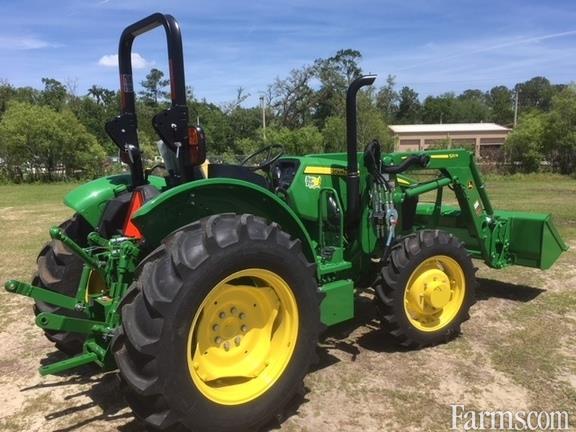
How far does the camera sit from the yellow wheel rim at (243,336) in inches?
119

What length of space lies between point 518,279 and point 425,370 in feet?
9.96

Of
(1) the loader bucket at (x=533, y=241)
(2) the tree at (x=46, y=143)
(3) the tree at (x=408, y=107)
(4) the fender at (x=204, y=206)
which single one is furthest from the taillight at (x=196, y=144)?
(3) the tree at (x=408, y=107)

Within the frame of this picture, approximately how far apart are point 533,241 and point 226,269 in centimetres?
394

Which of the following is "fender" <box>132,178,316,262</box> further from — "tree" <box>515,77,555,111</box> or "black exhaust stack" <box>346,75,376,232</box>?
"tree" <box>515,77,555,111</box>

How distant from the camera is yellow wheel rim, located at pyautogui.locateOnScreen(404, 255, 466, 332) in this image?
435 cm

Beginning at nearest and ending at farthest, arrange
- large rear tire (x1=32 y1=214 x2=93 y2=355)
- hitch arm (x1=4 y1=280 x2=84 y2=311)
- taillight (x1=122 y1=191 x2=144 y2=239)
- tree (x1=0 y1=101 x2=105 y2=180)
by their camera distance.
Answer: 1. hitch arm (x1=4 y1=280 x2=84 y2=311)
2. taillight (x1=122 y1=191 x2=144 y2=239)
3. large rear tire (x1=32 y1=214 x2=93 y2=355)
4. tree (x1=0 y1=101 x2=105 y2=180)

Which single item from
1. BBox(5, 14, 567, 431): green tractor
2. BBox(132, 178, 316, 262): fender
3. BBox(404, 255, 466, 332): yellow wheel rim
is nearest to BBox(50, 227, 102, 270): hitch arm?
BBox(5, 14, 567, 431): green tractor

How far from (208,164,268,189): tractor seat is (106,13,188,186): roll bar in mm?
521

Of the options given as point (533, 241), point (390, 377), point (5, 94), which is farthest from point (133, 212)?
point (5, 94)

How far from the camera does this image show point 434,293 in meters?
4.34

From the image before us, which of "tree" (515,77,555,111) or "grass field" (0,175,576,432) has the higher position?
"tree" (515,77,555,111)

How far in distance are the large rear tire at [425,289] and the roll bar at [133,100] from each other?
1.94 meters

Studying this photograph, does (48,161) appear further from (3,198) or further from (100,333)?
(100,333)

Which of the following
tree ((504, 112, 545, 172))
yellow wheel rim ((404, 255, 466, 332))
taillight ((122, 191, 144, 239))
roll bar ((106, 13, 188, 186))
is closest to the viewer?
roll bar ((106, 13, 188, 186))
